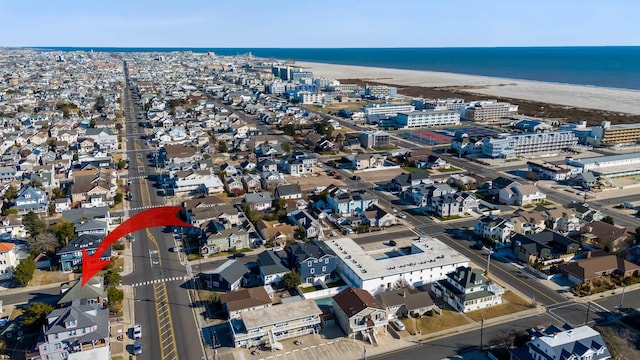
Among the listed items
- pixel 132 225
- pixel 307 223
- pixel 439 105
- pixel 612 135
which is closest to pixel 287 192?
pixel 307 223

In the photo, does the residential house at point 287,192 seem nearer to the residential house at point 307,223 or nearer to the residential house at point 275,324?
the residential house at point 307,223

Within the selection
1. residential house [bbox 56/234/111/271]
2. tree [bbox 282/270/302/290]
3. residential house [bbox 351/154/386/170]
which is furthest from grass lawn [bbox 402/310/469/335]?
residential house [bbox 351/154/386/170]

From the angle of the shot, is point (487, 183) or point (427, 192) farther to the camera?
point (487, 183)

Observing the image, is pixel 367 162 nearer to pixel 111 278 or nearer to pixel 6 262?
pixel 111 278

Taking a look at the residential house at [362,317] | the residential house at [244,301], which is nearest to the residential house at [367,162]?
the residential house at [244,301]

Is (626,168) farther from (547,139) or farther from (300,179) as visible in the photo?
(300,179)

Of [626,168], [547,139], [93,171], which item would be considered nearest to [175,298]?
[93,171]
